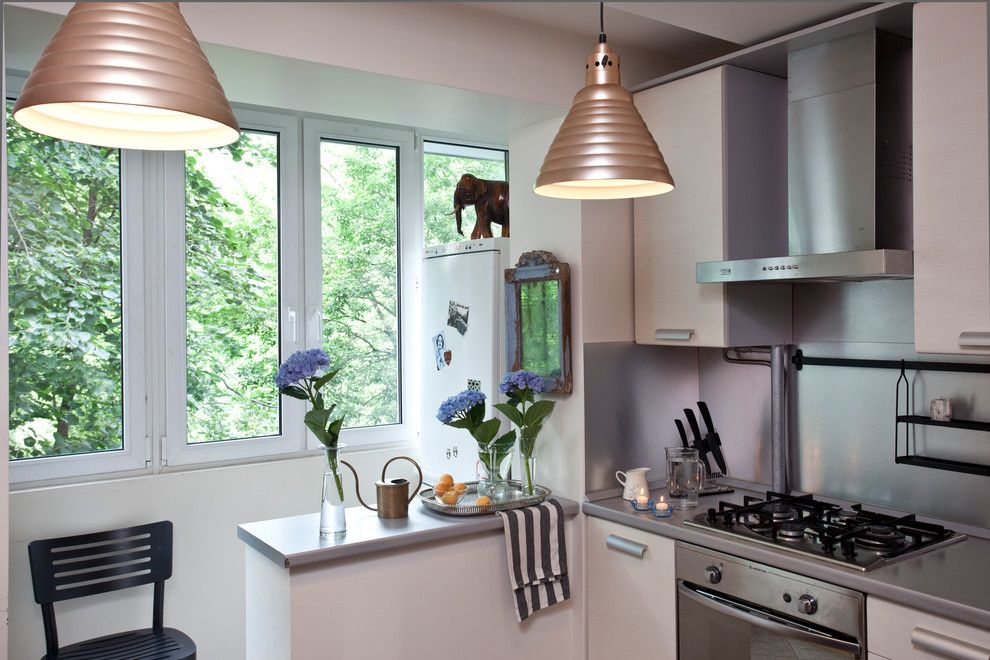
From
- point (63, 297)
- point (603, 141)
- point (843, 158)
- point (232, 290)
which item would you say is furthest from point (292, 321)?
point (843, 158)

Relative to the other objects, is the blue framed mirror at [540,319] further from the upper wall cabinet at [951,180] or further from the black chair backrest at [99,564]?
the black chair backrest at [99,564]

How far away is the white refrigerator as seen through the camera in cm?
301

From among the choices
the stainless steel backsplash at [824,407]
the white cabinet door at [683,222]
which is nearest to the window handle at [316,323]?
the stainless steel backsplash at [824,407]

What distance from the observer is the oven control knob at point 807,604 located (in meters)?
1.99

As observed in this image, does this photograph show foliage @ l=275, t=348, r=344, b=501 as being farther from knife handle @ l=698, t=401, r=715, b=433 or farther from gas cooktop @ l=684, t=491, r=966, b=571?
knife handle @ l=698, t=401, r=715, b=433

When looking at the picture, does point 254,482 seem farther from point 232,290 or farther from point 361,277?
point 361,277

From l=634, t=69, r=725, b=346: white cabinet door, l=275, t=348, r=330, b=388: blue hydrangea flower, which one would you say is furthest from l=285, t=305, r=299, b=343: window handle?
l=634, t=69, r=725, b=346: white cabinet door

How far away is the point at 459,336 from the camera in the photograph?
318 cm

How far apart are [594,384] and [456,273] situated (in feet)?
2.60

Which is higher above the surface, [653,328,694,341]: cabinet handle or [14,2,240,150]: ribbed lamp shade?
[14,2,240,150]: ribbed lamp shade

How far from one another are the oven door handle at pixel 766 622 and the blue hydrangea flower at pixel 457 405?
0.82m

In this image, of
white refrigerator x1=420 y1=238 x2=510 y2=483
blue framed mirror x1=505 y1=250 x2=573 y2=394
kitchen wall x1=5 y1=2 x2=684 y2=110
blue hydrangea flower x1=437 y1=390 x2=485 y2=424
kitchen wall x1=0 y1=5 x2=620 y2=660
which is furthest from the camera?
white refrigerator x1=420 y1=238 x2=510 y2=483

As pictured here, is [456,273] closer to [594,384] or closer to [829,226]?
[594,384]

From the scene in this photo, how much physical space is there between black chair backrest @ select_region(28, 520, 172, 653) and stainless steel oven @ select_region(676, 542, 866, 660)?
1759 millimetres
